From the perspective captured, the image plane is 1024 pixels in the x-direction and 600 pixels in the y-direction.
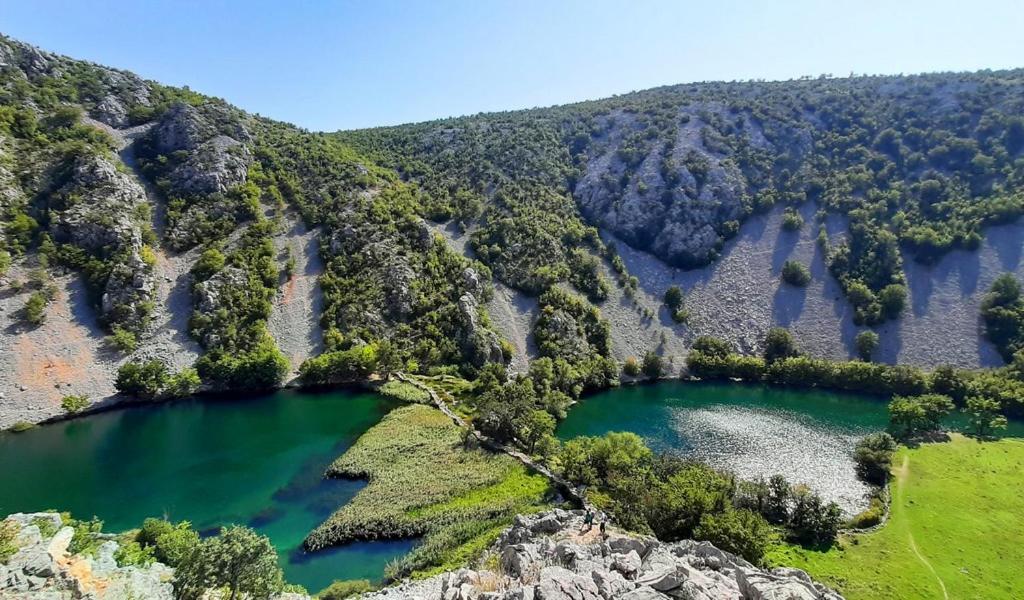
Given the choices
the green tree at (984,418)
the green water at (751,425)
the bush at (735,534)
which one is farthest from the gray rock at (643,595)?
the green tree at (984,418)

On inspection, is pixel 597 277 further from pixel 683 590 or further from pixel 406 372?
pixel 683 590

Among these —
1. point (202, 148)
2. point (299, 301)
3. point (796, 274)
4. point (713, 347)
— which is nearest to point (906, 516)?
point (713, 347)

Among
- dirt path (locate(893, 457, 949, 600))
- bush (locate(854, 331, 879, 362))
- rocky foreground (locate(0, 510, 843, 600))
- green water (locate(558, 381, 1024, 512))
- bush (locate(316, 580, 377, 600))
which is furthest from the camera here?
bush (locate(854, 331, 879, 362))

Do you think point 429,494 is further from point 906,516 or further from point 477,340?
point 906,516

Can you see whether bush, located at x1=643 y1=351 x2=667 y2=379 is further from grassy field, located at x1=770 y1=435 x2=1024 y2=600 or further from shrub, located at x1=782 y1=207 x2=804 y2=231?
shrub, located at x1=782 y1=207 x2=804 y2=231

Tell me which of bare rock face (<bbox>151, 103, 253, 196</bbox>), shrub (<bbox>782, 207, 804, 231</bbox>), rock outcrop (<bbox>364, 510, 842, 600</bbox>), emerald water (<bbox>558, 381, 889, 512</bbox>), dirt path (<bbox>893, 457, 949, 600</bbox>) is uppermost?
bare rock face (<bbox>151, 103, 253, 196</bbox>)

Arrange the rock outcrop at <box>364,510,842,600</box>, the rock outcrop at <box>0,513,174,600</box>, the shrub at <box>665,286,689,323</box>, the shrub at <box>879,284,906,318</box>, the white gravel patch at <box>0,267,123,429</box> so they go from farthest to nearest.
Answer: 1. the shrub at <box>665,286,689,323</box>
2. the shrub at <box>879,284,906,318</box>
3. the white gravel patch at <box>0,267,123,429</box>
4. the rock outcrop at <box>364,510,842,600</box>
5. the rock outcrop at <box>0,513,174,600</box>

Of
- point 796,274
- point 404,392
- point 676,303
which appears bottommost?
point 404,392

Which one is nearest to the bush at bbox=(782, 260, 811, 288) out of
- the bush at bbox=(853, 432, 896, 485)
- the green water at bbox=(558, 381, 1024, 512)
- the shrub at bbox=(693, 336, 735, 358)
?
the shrub at bbox=(693, 336, 735, 358)

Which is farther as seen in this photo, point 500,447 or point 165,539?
point 500,447
